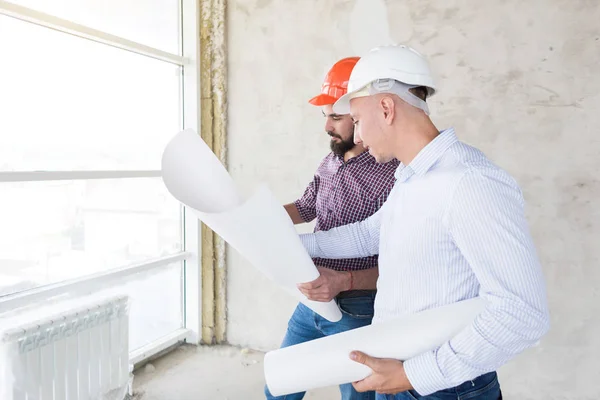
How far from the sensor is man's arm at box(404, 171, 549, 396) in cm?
86

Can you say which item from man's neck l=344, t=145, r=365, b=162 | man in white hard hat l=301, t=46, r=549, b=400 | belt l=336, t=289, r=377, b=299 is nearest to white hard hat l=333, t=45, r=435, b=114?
man in white hard hat l=301, t=46, r=549, b=400

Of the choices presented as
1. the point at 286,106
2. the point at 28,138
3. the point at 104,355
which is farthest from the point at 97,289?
the point at 286,106

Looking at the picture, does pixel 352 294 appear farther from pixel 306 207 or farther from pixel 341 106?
pixel 341 106

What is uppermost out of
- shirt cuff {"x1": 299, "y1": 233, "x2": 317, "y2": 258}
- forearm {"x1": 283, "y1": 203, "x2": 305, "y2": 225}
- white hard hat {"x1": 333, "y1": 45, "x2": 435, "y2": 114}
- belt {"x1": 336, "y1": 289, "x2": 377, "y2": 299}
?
white hard hat {"x1": 333, "y1": 45, "x2": 435, "y2": 114}

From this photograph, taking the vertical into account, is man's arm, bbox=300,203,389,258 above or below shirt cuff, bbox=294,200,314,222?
below

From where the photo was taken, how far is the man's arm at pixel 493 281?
0.86 meters

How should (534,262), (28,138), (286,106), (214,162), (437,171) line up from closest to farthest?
1. (534,262)
2. (437,171)
3. (214,162)
4. (28,138)
5. (286,106)

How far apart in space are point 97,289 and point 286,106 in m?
1.65

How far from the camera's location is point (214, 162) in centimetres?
134

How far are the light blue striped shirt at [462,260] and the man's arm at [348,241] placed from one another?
378mm

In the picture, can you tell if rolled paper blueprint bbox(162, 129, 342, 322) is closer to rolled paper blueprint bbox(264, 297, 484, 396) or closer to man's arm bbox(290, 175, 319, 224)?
rolled paper blueprint bbox(264, 297, 484, 396)

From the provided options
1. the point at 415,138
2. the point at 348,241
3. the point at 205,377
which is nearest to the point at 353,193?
the point at 348,241

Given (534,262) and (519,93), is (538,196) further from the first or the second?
(534,262)

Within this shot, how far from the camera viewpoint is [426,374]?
0.95 meters
